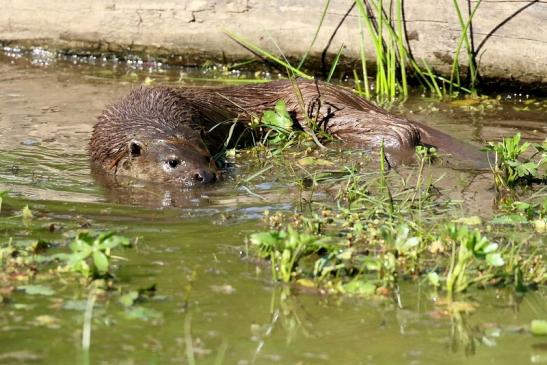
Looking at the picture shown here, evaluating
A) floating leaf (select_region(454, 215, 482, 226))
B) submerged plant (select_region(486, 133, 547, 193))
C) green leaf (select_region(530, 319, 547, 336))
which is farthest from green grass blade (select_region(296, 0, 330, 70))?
green leaf (select_region(530, 319, 547, 336))

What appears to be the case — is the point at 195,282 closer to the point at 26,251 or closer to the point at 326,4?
the point at 26,251

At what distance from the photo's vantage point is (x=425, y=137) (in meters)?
6.45

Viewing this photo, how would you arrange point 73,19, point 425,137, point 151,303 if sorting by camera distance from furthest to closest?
point 73,19, point 425,137, point 151,303

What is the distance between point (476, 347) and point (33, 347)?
1348 millimetres

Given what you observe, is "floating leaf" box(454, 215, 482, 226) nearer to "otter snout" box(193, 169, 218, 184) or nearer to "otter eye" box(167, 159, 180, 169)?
"otter snout" box(193, 169, 218, 184)

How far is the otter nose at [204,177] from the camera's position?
572cm

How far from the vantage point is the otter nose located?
5.72 metres

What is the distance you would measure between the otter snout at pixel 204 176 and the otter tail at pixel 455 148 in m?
1.33

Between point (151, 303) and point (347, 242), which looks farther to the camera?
point (347, 242)

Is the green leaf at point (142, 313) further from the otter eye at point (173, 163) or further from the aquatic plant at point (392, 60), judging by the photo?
the aquatic plant at point (392, 60)

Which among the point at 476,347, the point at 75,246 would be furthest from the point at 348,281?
the point at 75,246

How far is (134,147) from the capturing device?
597 cm

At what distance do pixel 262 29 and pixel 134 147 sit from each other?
2064 mm

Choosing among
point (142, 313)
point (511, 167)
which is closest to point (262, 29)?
→ point (511, 167)
